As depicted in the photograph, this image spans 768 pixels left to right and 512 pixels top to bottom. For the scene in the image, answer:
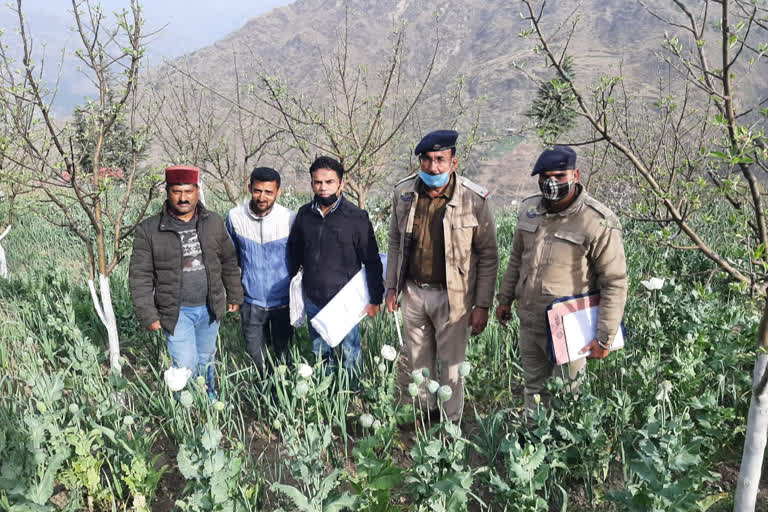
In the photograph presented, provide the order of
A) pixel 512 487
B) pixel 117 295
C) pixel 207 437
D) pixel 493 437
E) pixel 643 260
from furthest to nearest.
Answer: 1. pixel 643 260
2. pixel 117 295
3. pixel 493 437
4. pixel 512 487
5. pixel 207 437

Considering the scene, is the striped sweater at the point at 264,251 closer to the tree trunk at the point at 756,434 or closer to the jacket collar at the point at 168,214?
the jacket collar at the point at 168,214

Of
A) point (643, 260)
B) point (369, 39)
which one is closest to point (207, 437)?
point (643, 260)

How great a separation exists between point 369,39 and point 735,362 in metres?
62.7

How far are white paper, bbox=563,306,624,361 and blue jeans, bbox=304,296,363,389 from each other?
4.00 ft

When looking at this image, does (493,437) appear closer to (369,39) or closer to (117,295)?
(117,295)

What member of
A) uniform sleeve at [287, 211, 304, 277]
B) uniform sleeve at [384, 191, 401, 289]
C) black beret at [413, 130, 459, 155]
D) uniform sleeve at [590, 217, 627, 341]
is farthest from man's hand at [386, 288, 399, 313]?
uniform sleeve at [590, 217, 627, 341]

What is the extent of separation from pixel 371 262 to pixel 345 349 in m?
0.56

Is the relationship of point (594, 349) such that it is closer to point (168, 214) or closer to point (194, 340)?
point (194, 340)

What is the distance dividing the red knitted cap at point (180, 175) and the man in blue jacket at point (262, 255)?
0.29 m

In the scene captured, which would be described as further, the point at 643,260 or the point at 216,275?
the point at 643,260

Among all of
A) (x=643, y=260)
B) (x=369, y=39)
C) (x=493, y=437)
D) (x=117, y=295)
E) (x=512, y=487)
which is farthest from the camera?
(x=369, y=39)

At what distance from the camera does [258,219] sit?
108 inches

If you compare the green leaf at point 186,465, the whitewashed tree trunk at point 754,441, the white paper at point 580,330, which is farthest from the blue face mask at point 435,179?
the green leaf at point 186,465

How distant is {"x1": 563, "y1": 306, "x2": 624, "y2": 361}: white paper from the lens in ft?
7.00
